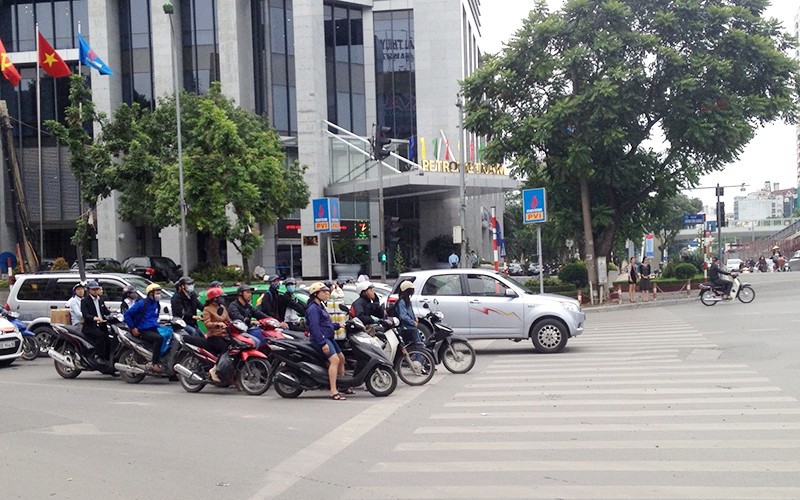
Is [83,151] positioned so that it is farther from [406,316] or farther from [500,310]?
[406,316]

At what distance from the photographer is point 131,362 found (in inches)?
569

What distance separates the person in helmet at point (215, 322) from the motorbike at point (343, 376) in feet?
3.54

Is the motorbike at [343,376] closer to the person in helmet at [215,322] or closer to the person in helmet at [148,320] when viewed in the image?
the person in helmet at [215,322]

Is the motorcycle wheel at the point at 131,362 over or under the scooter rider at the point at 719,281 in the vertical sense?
under

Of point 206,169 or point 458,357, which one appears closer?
point 458,357

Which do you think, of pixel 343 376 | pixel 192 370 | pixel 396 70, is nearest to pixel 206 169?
pixel 192 370

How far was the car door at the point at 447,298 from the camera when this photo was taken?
16750mm

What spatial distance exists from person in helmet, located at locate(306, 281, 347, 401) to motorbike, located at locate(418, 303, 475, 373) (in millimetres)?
2705

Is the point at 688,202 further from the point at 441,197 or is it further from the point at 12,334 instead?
→ the point at 12,334

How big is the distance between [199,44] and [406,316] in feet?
125

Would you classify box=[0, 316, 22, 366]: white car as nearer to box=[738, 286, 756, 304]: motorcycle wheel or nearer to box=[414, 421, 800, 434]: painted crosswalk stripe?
box=[414, 421, 800, 434]: painted crosswalk stripe

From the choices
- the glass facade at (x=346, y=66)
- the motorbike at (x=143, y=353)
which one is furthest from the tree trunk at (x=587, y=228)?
the glass facade at (x=346, y=66)

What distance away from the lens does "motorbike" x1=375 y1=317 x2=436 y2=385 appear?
42.0 feet

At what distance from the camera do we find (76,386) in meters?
14.2
